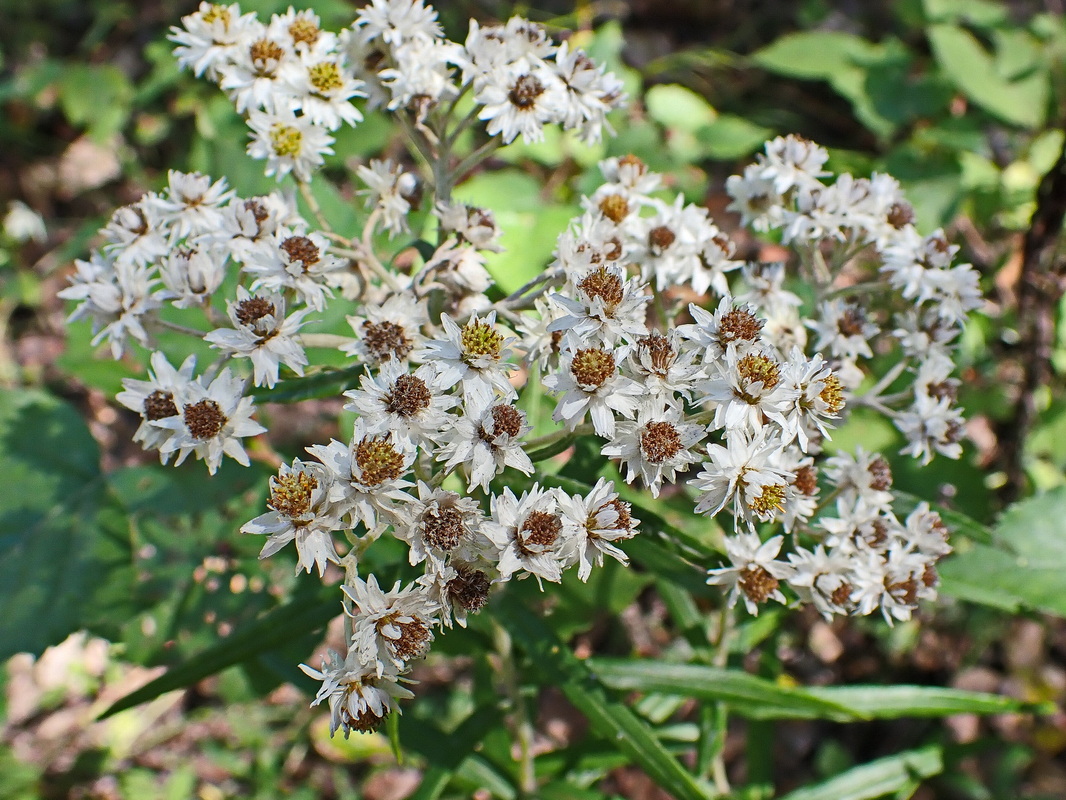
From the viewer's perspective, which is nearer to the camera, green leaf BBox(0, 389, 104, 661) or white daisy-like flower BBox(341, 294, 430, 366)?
white daisy-like flower BBox(341, 294, 430, 366)

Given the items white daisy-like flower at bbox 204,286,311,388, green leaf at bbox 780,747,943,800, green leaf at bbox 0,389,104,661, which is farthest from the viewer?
green leaf at bbox 780,747,943,800

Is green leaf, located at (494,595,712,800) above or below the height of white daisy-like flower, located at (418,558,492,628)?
below

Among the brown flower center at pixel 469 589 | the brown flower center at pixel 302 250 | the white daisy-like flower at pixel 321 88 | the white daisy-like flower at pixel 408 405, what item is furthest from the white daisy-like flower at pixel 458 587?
the white daisy-like flower at pixel 321 88

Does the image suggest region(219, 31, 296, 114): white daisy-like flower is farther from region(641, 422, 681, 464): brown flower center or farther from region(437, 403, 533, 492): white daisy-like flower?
region(641, 422, 681, 464): brown flower center

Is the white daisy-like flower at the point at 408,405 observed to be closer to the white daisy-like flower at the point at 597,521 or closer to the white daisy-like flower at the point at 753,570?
the white daisy-like flower at the point at 597,521

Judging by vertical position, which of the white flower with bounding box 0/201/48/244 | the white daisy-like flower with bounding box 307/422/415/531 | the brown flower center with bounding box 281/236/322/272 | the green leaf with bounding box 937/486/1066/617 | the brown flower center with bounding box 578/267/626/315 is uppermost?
the brown flower center with bounding box 578/267/626/315

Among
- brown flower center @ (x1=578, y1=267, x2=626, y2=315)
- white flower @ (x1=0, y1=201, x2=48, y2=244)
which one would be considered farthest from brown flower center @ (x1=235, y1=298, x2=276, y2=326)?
white flower @ (x1=0, y1=201, x2=48, y2=244)

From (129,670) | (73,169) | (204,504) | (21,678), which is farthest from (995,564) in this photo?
(73,169)
